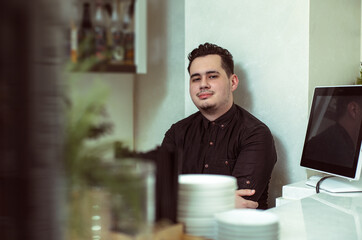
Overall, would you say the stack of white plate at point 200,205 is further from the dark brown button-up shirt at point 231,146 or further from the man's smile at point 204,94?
the man's smile at point 204,94

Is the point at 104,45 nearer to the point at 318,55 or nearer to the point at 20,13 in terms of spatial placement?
the point at 20,13

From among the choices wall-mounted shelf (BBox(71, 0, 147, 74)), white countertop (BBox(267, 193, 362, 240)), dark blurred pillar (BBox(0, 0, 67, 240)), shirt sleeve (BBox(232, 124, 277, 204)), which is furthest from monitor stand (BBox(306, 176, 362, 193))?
dark blurred pillar (BBox(0, 0, 67, 240))

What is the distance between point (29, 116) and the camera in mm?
445

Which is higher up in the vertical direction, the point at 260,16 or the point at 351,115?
the point at 260,16

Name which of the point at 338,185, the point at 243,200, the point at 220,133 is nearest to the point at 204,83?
the point at 220,133

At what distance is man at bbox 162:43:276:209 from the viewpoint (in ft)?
7.23

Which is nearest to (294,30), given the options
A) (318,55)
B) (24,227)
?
(318,55)

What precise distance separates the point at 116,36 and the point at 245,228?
489 mm

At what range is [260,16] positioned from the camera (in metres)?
2.44

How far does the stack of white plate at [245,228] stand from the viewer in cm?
84

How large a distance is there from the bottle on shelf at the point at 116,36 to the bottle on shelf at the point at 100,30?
10 mm

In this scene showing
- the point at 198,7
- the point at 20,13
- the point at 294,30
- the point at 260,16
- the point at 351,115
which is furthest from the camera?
the point at 198,7

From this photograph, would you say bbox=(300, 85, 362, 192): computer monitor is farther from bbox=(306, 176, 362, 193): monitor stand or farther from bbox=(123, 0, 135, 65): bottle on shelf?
bbox=(123, 0, 135, 65): bottle on shelf

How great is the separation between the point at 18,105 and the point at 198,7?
242 cm
